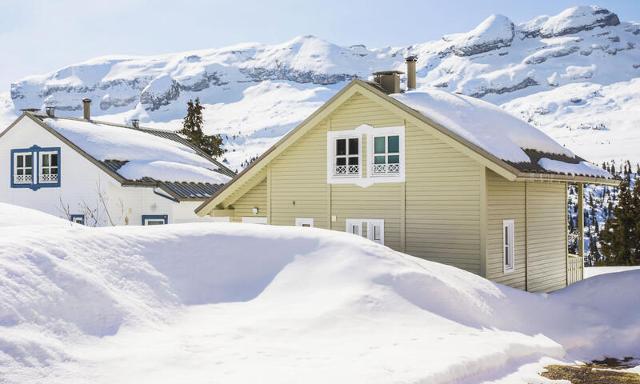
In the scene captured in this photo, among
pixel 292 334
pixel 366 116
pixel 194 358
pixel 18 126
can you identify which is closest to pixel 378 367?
pixel 292 334

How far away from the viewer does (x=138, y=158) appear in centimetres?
3072

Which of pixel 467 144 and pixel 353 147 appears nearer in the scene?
pixel 467 144

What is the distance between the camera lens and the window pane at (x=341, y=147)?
20478 millimetres

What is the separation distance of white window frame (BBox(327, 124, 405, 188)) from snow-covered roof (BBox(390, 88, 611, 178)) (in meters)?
1.07

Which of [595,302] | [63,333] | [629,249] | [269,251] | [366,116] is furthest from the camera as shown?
[629,249]

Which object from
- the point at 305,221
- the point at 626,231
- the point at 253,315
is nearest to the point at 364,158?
the point at 305,221

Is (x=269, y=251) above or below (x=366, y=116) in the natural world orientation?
below

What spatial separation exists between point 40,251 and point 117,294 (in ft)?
4.26

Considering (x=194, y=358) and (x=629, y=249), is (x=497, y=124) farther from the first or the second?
(x=629, y=249)

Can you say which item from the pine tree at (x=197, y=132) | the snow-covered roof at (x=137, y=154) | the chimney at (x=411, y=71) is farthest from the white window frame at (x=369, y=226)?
the pine tree at (x=197, y=132)

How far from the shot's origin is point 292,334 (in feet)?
32.7

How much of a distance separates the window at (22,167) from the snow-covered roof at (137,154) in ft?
6.32

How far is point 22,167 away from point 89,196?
4.58 m

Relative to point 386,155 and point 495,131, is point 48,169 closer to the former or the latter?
point 386,155
